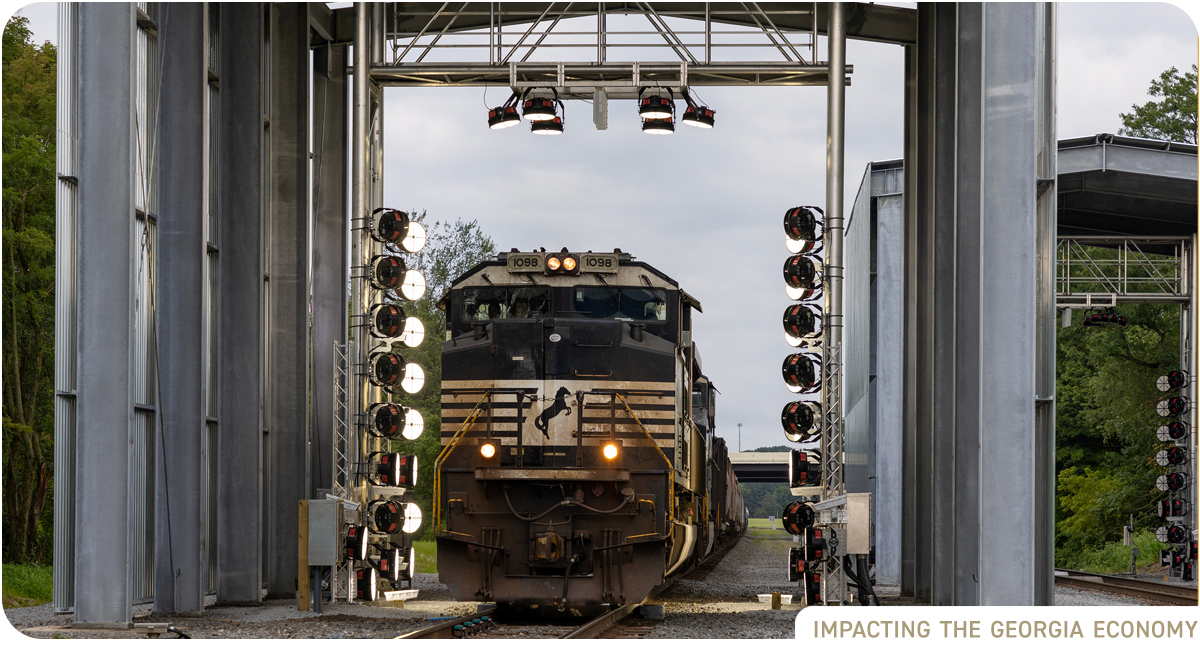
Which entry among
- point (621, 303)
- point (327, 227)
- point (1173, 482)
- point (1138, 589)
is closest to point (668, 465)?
point (621, 303)

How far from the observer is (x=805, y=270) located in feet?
53.4

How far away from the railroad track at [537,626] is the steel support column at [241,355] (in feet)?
13.4

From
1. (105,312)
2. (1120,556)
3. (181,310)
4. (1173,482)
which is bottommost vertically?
(1120,556)

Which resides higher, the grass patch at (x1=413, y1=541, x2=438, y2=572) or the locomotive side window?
the locomotive side window

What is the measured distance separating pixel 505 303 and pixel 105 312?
4213 millimetres

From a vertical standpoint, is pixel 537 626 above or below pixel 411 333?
below

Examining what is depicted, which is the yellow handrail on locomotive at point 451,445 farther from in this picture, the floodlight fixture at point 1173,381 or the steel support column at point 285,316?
the floodlight fixture at point 1173,381

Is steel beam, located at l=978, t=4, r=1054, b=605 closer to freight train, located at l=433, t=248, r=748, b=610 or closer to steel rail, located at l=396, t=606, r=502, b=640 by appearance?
freight train, located at l=433, t=248, r=748, b=610

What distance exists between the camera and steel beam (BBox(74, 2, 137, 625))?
11.8m

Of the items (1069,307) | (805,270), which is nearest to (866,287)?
(1069,307)

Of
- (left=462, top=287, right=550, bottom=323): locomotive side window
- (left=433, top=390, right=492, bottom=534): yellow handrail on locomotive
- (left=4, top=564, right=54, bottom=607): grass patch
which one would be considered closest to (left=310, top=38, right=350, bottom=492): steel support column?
(left=4, top=564, right=54, bottom=607): grass patch

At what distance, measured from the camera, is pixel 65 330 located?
1548 cm

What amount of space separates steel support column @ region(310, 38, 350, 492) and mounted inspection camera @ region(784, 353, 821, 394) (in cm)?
728

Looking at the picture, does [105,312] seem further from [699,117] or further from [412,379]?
[699,117]
